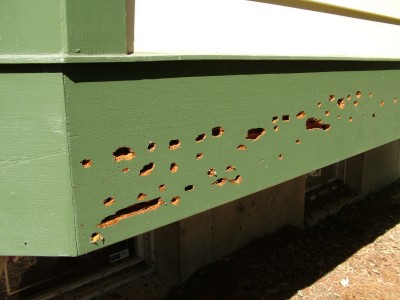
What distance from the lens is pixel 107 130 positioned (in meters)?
1.41

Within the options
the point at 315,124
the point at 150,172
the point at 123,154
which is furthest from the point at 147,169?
the point at 315,124

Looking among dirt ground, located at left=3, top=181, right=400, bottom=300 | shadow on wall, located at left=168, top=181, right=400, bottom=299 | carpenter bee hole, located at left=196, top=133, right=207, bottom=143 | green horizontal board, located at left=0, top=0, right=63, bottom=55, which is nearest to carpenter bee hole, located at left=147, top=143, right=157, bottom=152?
carpenter bee hole, located at left=196, top=133, right=207, bottom=143

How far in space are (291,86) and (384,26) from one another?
1611 mm

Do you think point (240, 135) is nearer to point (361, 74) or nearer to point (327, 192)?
point (361, 74)

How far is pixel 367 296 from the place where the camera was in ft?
15.5

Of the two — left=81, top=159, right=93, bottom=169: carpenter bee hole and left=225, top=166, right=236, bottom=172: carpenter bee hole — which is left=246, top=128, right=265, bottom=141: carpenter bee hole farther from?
left=81, top=159, right=93, bottom=169: carpenter bee hole

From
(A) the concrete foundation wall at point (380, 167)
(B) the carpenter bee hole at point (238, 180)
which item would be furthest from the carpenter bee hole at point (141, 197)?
(A) the concrete foundation wall at point (380, 167)

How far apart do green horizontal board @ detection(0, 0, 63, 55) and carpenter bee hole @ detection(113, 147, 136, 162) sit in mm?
378

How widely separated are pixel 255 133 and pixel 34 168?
1.03 m

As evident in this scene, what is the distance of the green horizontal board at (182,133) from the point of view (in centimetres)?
138

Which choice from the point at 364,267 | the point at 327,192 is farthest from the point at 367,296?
the point at 327,192

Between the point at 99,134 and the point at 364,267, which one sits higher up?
the point at 99,134

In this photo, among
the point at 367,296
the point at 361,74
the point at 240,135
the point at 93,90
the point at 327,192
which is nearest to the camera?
the point at 93,90

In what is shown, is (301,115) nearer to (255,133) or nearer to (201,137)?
(255,133)
